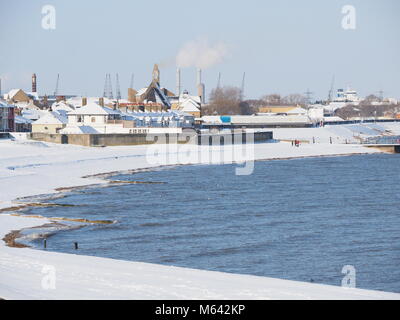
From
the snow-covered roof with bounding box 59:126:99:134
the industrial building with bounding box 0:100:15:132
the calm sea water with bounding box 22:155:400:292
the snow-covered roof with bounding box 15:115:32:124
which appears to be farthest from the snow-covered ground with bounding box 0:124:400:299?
the snow-covered roof with bounding box 15:115:32:124

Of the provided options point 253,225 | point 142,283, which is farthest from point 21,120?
point 142,283

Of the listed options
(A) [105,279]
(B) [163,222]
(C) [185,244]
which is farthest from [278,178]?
(A) [105,279]

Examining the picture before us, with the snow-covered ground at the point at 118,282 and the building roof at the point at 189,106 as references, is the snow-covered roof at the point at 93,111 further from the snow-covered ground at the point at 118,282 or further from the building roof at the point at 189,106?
the snow-covered ground at the point at 118,282

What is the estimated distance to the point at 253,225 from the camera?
34.5 metres

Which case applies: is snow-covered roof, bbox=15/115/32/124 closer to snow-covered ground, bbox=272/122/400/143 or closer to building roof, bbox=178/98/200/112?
snow-covered ground, bbox=272/122/400/143

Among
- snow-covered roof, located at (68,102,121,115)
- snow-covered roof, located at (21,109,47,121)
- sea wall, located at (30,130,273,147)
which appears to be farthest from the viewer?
snow-covered roof, located at (21,109,47,121)

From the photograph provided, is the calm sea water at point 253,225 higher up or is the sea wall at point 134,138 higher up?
the calm sea water at point 253,225

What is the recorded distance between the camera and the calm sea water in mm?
26281

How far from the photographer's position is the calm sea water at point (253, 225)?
86.2 ft

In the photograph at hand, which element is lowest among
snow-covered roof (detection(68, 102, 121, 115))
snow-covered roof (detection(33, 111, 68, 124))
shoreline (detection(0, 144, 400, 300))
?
snow-covered roof (detection(33, 111, 68, 124))

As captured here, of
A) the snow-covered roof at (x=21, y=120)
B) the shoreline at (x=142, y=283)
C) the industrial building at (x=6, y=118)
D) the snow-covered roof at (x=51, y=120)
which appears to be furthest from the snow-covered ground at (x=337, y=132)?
the shoreline at (x=142, y=283)

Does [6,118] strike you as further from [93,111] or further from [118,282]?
[118,282]
